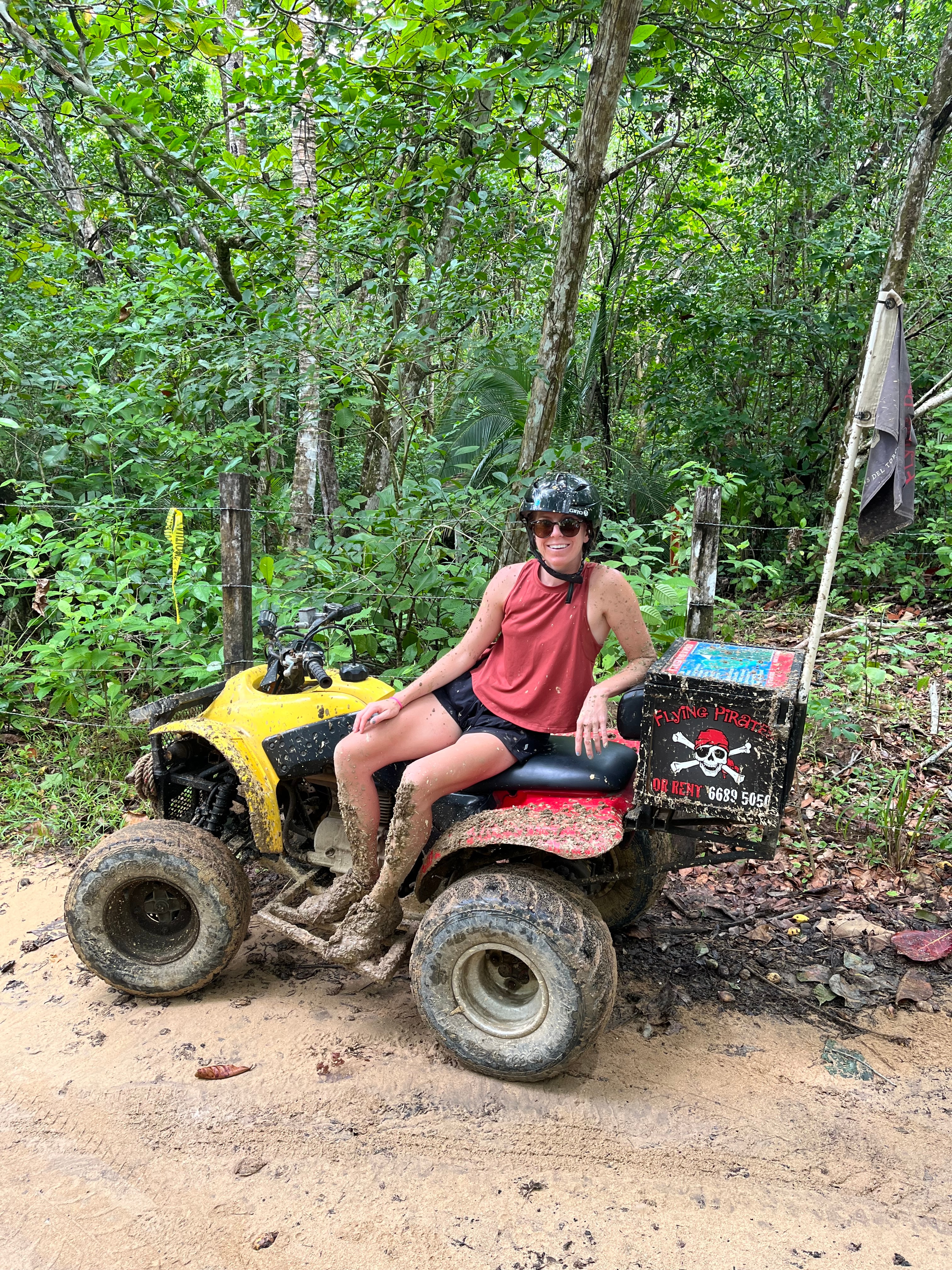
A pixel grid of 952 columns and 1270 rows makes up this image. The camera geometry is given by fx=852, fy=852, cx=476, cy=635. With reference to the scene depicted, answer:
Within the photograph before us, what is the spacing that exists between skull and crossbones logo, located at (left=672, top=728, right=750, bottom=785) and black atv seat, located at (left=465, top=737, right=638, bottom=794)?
21cm

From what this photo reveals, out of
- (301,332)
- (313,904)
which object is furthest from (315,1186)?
(301,332)

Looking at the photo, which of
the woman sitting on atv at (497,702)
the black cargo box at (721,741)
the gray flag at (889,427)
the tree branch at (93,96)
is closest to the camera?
the black cargo box at (721,741)

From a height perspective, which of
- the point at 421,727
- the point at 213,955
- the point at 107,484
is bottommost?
the point at 213,955

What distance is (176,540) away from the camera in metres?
4.56

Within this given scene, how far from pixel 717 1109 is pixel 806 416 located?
8.21 meters

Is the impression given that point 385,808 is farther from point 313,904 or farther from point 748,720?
point 748,720

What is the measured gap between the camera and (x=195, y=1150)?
2.57m

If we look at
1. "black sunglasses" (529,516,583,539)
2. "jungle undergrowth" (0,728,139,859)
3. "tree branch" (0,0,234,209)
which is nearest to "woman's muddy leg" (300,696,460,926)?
"black sunglasses" (529,516,583,539)

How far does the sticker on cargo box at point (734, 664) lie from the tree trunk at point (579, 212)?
2040 mm

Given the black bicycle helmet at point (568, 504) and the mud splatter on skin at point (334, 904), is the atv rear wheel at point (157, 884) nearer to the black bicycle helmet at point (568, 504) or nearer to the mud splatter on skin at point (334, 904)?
the mud splatter on skin at point (334, 904)

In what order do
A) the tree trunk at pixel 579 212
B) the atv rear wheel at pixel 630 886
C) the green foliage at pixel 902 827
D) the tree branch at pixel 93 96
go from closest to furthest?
the atv rear wheel at pixel 630 886 → the green foliage at pixel 902 827 → the tree trunk at pixel 579 212 → the tree branch at pixel 93 96

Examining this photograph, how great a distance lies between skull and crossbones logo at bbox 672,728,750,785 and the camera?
2.54m

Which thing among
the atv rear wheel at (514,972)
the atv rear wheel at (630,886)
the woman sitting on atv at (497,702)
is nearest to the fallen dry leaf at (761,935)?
the atv rear wheel at (630,886)

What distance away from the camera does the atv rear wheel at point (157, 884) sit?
313cm
